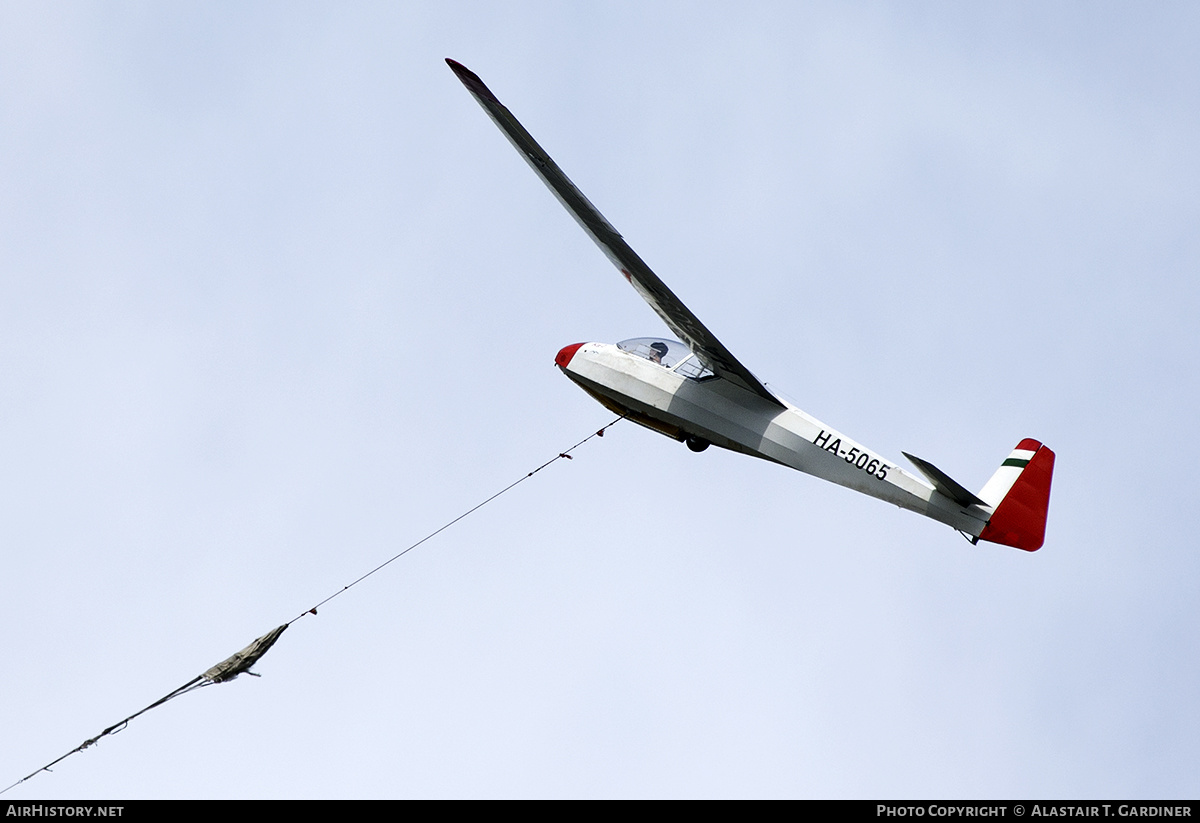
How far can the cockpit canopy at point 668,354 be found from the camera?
2447 centimetres

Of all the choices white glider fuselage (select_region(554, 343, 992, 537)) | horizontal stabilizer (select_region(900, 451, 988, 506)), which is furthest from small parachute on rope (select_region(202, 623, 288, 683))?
horizontal stabilizer (select_region(900, 451, 988, 506))

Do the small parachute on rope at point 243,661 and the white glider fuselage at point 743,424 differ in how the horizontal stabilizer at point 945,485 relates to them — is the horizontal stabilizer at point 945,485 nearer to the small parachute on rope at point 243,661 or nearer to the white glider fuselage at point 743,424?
the white glider fuselage at point 743,424

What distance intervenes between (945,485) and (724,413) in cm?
420

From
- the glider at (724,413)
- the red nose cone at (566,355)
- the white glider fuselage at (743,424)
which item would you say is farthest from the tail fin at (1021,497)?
the red nose cone at (566,355)

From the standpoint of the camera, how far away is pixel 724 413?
23.8 metres

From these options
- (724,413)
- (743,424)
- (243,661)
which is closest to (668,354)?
(724,413)

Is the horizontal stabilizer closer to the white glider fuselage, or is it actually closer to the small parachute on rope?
the white glider fuselage

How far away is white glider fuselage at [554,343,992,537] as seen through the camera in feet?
72.4

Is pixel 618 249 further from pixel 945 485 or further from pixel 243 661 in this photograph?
pixel 243 661

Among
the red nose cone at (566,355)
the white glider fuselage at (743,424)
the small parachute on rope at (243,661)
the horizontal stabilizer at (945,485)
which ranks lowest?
the small parachute on rope at (243,661)

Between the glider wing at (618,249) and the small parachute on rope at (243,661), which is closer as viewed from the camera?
the small parachute on rope at (243,661)

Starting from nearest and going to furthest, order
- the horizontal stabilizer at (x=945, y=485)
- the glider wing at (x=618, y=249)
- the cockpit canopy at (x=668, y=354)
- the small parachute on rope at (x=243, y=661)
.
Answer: the small parachute on rope at (x=243, y=661)
the horizontal stabilizer at (x=945, y=485)
the glider wing at (x=618, y=249)
the cockpit canopy at (x=668, y=354)
